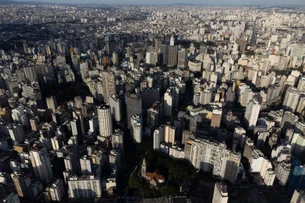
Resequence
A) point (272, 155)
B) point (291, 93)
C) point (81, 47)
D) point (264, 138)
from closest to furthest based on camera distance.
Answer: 1. point (272, 155)
2. point (264, 138)
3. point (291, 93)
4. point (81, 47)

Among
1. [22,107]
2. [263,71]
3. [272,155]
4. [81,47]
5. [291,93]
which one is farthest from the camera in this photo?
[81,47]

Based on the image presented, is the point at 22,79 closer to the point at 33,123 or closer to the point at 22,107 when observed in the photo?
the point at 22,107

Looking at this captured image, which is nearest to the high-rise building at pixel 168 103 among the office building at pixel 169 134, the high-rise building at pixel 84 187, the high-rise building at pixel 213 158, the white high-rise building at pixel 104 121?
the office building at pixel 169 134

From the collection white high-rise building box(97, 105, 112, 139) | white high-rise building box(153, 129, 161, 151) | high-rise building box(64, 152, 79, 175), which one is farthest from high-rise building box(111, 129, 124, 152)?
high-rise building box(64, 152, 79, 175)

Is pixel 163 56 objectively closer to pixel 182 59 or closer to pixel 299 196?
pixel 182 59

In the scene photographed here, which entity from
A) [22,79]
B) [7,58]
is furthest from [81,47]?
[22,79]

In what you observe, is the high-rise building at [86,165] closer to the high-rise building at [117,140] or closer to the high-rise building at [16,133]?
the high-rise building at [117,140]

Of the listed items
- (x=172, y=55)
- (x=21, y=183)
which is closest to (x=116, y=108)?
(x=21, y=183)
